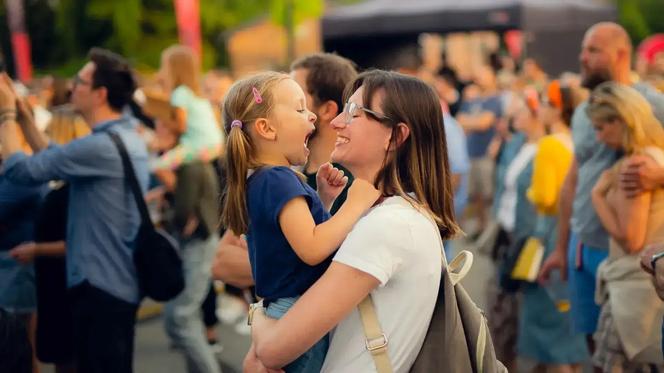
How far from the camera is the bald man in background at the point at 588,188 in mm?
5281

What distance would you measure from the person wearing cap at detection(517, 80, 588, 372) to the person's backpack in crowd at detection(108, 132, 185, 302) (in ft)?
7.84

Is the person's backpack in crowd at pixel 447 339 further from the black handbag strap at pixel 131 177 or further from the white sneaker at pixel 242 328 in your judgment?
the white sneaker at pixel 242 328

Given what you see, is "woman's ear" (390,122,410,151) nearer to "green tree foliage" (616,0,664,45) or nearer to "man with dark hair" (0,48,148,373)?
"man with dark hair" (0,48,148,373)

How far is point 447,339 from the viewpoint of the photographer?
2424 millimetres

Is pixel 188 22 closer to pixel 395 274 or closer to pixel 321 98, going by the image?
pixel 321 98

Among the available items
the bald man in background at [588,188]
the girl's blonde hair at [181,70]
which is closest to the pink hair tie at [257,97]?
the bald man in background at [588,188]

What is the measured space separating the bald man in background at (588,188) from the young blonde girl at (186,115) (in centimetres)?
256

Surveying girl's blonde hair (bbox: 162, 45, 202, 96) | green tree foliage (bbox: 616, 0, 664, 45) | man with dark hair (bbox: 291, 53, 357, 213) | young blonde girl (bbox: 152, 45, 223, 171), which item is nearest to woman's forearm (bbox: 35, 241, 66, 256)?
young blonde girl (bbox: 152, 45, 223, 171)

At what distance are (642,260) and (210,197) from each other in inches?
162

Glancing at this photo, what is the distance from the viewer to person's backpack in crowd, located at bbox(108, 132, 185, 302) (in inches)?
187

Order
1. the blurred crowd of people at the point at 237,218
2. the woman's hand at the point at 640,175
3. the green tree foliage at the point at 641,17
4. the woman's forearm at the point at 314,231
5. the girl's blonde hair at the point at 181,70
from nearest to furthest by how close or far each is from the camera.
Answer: the woman's forearm at the point at 314,231 < the blurred crowd of people at the point at 237,218 < the woman's hand at the point at 640,175 < the girl's blonde hair at the point at 181,70 < the green tree foliage at the point at 641,17

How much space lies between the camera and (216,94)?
11992 mm

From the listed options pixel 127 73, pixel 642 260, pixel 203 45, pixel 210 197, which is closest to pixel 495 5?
pixel 210 197

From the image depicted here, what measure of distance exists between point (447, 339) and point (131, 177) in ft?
8.64
